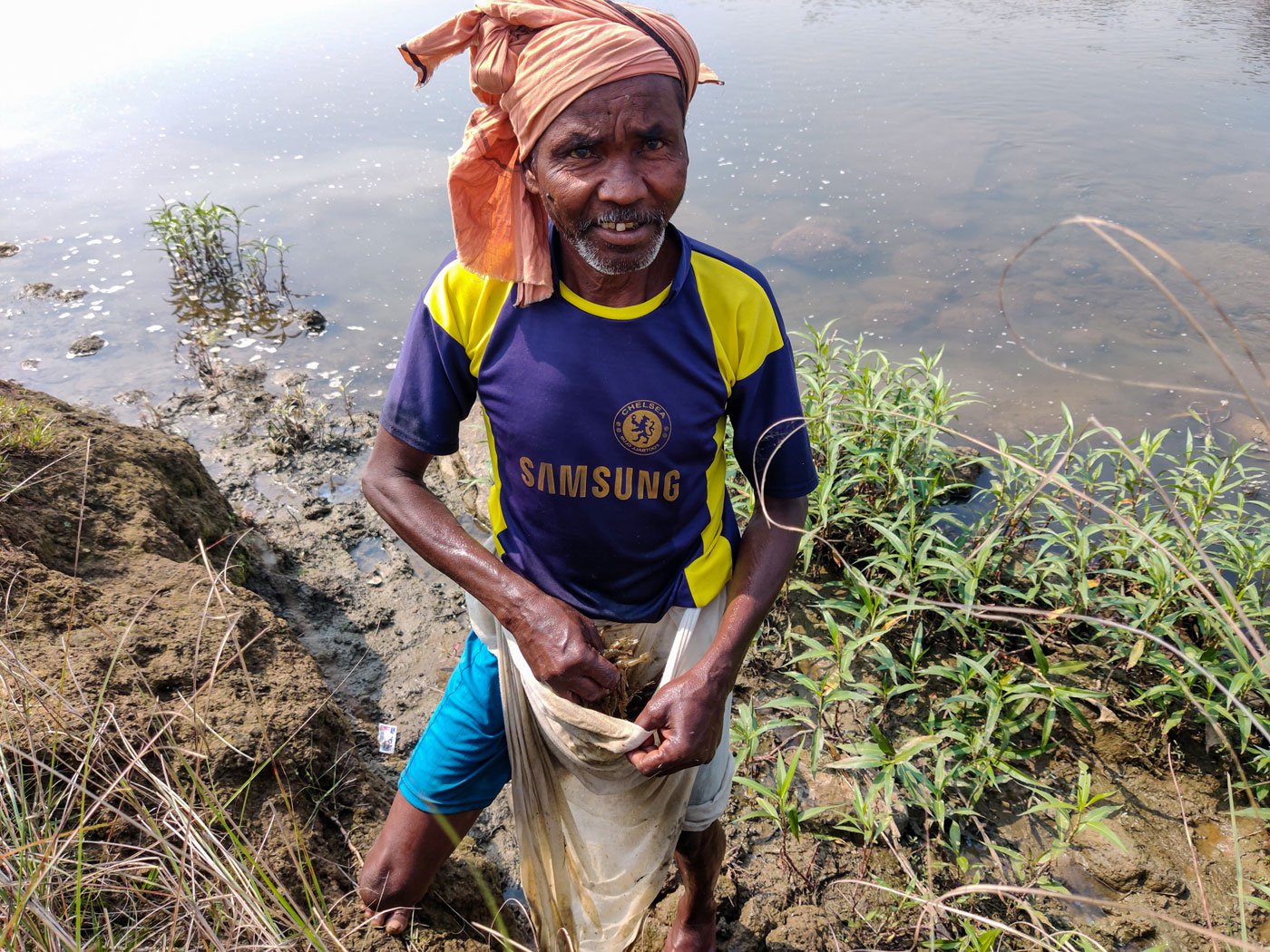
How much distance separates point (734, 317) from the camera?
187cm

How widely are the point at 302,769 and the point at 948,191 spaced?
649 cm

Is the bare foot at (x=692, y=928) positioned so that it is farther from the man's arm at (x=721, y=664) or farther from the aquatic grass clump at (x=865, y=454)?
the aquatic grass clump at (x=865, y=454)

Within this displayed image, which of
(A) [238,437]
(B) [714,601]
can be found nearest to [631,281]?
(B) [714,601]

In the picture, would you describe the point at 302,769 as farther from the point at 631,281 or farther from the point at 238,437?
the point at 238,437

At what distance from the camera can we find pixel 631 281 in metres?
1.89

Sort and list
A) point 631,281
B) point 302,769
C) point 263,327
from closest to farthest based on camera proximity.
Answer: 1. point 631,281
2. point 302,769
3. point 263,327

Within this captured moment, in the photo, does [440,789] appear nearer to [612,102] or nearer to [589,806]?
[589,806]

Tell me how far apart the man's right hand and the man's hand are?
11cm

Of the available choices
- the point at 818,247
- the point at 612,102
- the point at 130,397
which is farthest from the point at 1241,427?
the point at 130,397

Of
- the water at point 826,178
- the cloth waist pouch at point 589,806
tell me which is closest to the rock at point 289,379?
the water at point 826,178

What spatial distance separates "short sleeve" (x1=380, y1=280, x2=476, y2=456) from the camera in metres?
1.89

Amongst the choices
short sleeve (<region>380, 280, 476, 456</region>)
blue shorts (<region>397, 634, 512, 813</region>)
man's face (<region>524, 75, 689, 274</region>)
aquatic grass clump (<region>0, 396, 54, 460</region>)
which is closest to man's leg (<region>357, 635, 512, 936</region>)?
blue shorts (<region>397, 634, 512, 813</region>)

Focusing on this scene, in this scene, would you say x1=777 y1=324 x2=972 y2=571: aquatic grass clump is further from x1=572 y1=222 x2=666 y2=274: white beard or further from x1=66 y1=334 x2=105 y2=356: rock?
x1=66 y1=334 x2=105 y2=356: rock

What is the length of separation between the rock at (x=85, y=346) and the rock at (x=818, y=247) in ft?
14.7
